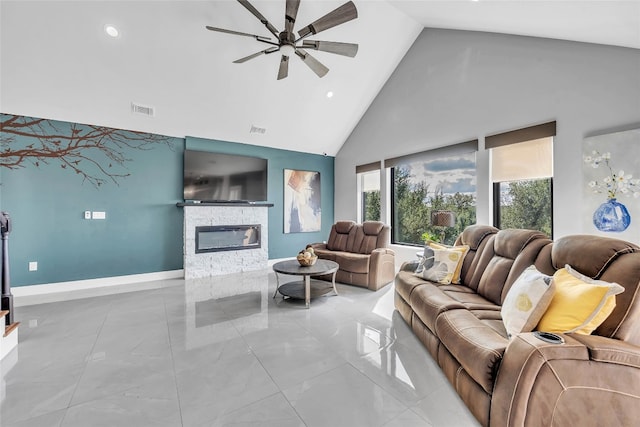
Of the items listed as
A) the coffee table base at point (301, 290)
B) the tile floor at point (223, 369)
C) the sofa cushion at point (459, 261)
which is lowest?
the tile floor at point (223, 369)

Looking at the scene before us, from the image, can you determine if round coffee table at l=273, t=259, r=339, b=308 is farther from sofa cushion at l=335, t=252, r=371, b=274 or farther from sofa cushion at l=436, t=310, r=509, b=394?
sofa cushion at l=436, t=310, r=509, b=394

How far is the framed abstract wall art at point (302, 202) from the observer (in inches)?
261

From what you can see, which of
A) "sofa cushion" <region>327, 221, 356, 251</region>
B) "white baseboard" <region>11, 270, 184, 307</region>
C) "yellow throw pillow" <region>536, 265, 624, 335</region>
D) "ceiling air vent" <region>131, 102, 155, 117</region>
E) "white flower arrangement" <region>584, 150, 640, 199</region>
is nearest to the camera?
"yellow throw pillow" <region>536, 265, 624, 335</region>

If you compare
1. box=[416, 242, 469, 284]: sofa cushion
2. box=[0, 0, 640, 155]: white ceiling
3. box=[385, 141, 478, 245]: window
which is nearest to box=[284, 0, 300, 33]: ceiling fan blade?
box=[0, 0, 640, 155]: white ceiling

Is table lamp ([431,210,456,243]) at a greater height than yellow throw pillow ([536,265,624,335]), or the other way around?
table lamp ([431,210,456,243])

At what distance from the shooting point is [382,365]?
86.7 inches

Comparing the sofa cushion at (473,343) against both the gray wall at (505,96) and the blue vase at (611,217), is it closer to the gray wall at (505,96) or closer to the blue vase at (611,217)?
the blue vase at (611,217)

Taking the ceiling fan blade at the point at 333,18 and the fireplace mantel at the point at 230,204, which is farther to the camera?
the fireplace mantel at the point at 230,204

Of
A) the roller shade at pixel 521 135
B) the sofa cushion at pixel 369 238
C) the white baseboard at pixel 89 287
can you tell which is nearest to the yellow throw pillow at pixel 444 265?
the sofa cushion at pixel 369 238

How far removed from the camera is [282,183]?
6559mm

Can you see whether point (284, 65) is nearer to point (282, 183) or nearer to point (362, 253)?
point (362, 253)

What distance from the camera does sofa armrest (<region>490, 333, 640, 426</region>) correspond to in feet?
4.29

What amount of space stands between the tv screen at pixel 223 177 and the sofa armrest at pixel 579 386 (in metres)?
5.32

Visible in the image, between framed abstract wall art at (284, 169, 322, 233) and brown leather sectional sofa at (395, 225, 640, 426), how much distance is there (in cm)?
475
